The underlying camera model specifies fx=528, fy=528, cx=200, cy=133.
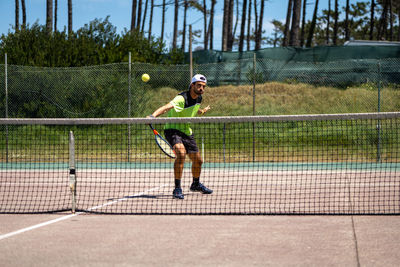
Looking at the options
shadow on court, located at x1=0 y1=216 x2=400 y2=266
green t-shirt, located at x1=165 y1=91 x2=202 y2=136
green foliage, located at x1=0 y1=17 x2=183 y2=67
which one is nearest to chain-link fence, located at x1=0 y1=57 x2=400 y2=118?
green foliage, located at x1=0 y1=17 x2=183 y2=67

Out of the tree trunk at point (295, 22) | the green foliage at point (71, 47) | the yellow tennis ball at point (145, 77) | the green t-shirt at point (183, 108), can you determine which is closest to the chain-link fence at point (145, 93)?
the yellow tennis ball at point (145, 77)

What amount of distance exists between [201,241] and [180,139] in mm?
3079

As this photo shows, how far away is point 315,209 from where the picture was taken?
664cm

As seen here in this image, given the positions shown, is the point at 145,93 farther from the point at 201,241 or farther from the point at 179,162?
the point at 201,241

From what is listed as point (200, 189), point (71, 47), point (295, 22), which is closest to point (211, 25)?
point (295, 22)

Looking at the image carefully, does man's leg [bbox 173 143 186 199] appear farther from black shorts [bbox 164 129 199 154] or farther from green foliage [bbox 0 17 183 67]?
green foliage [bbox 0 17 183 67]

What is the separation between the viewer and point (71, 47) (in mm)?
20094

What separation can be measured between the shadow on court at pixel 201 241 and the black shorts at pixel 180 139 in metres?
1.71

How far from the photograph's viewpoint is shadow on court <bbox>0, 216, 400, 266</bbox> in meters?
4.11

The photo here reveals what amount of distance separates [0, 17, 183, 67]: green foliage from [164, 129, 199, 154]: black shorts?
40.8 feet

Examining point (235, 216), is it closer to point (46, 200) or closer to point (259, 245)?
point (259, 245)

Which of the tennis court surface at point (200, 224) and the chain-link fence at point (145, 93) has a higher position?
the chain-link fence at point (145, 93)

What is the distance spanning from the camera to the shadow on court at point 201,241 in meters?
4.11

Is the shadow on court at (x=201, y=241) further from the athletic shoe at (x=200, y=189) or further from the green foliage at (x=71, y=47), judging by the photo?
the green foliage at (x=71, y=47)
